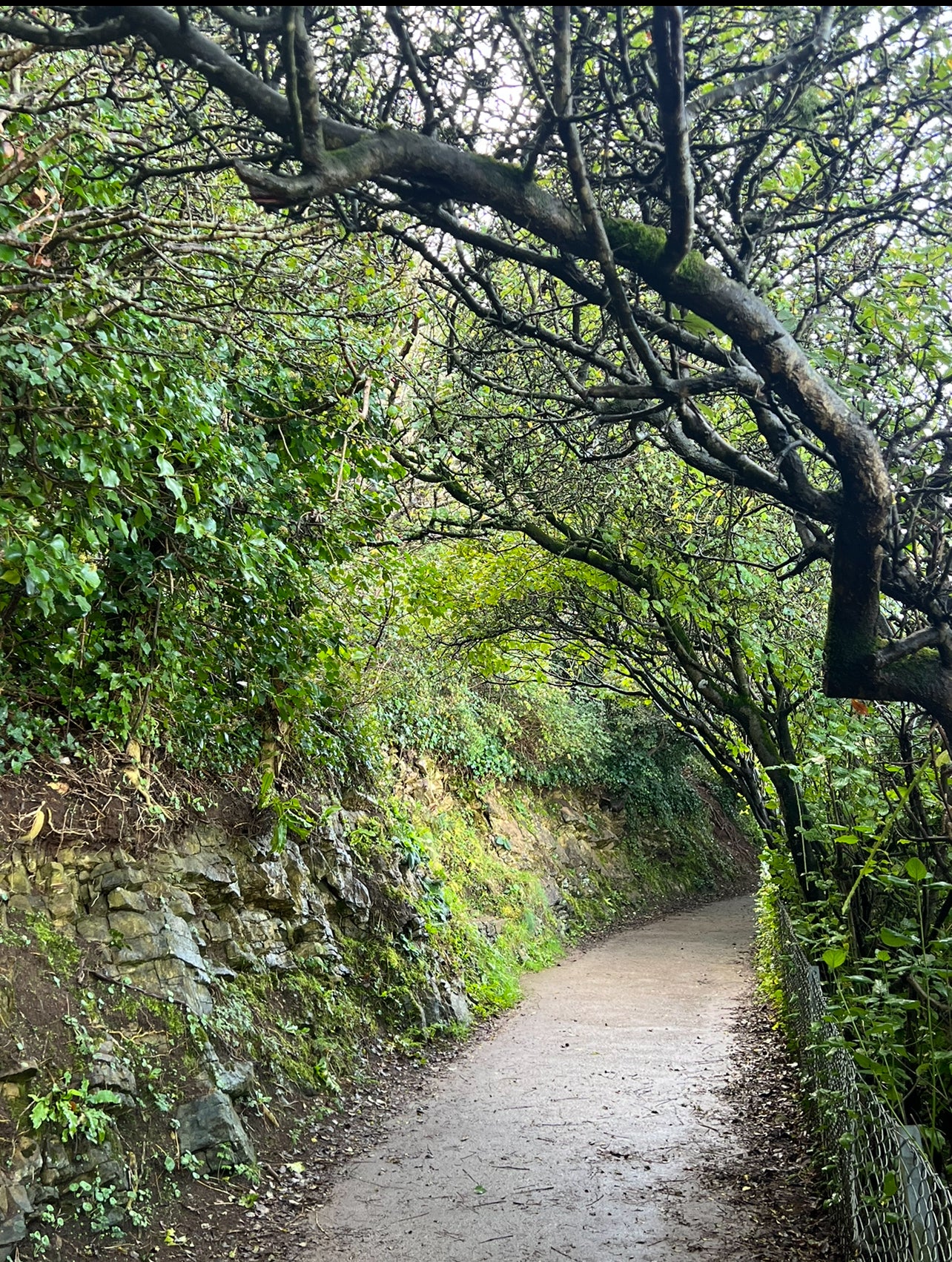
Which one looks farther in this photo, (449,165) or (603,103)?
(603,103)

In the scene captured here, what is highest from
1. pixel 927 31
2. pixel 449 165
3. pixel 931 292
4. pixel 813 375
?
pixel 927 31

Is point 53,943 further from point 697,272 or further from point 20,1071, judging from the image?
point 697,272

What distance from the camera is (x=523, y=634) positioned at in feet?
43.0

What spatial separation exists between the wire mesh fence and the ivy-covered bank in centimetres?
358

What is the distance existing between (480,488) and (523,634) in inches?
113

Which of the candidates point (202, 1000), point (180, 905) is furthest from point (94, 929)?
point (202, 1000)

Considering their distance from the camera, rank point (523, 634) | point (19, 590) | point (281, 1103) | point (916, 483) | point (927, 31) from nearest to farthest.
Result: point (927, 31), point (916, 483), point (19, 590), point (281, 1103), point (523, 634)

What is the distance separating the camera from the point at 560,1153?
22.5ft

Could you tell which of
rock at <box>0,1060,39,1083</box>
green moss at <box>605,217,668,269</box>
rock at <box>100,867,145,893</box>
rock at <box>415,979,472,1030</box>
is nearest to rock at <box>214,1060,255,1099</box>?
rock at <box>100,867,145,893</box>

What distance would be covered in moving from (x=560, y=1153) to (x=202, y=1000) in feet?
9.45

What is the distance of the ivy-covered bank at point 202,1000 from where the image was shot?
497 cm

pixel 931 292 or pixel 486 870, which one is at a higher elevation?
pixel 931 292

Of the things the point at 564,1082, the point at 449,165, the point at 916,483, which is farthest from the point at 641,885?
the point at 449,165

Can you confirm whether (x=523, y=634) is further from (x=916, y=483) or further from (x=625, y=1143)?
(x=916, y=483)
